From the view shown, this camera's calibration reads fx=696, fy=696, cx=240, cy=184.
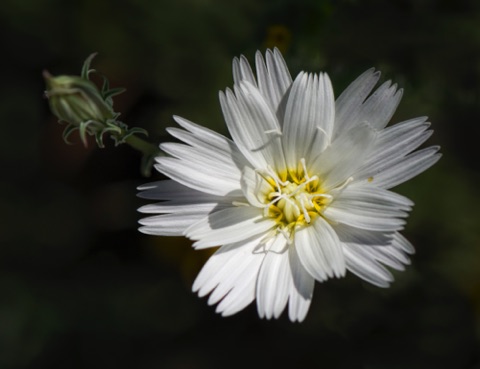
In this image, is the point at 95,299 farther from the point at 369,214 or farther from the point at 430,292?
the point at 369,214

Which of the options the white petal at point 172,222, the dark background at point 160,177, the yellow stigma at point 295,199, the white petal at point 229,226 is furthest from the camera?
the dark background at point 160,177

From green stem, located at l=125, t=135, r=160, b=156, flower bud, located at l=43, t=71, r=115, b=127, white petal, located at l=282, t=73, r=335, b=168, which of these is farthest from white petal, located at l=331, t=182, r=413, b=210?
flower bud, located at l=43, t=71, r=115, b=127

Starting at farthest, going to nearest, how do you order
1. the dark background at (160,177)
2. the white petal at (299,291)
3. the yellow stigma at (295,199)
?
the dark background at (160,177), the yellow stigma at (295,199), the white petal at (299,291)

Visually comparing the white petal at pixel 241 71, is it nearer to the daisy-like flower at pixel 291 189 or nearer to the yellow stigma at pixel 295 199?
the daisy-like flower at pixel 291 189

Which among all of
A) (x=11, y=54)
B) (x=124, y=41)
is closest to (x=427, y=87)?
(x=124, y=41)

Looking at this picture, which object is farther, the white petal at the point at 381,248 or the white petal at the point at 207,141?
the white petal at the point at 207,141

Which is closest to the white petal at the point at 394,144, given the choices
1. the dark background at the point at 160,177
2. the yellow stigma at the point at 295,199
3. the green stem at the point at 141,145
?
the yellow stigma at the point at 295,199

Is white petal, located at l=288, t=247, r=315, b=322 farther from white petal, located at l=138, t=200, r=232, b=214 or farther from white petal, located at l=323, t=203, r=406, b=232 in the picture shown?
white petal, located at l=138, t=200, r=232, b=214
